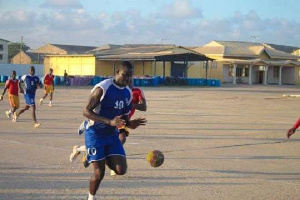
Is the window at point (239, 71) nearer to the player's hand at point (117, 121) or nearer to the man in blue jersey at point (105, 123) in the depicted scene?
the man in blue jersey at point (105, 123)

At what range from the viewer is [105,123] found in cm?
670

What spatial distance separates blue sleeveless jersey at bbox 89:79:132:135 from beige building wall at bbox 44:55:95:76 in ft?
212

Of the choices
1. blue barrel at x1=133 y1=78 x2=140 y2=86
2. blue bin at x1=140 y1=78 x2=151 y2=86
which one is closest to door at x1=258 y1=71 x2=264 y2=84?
blue bin at x1=140 y1=78 x2=151 y2=86

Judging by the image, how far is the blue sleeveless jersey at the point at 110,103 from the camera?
6.79 m

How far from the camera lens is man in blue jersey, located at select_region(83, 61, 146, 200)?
677 centimetres

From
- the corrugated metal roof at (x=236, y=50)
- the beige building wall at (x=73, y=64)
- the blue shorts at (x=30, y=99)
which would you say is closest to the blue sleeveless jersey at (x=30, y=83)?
the blue shorts at (x=30, y=99)

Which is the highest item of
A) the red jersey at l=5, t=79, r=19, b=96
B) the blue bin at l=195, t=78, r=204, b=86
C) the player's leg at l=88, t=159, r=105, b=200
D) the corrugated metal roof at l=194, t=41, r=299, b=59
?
the corrugated metal roof at l=194, t=41, r=299, b=59

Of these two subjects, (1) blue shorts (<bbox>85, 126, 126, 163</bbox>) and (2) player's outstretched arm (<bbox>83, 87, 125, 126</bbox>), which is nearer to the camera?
(2) player's outstretched arm (<bbox>83, 87, 125, 126</bbox>)

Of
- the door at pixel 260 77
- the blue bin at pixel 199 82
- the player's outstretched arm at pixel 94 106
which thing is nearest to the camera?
the player's outstretched arm at pixel 94 106

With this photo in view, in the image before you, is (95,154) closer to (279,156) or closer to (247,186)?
(247,186)

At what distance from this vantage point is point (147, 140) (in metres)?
13.8

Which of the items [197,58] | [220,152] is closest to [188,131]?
[220,152]

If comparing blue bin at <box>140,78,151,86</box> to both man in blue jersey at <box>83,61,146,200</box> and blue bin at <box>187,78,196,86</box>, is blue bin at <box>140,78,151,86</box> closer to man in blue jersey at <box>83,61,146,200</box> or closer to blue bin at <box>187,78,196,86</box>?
blue bin at <box>187,78,196,86</box>

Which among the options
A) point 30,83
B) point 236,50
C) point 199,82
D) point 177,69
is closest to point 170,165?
point 30,83
